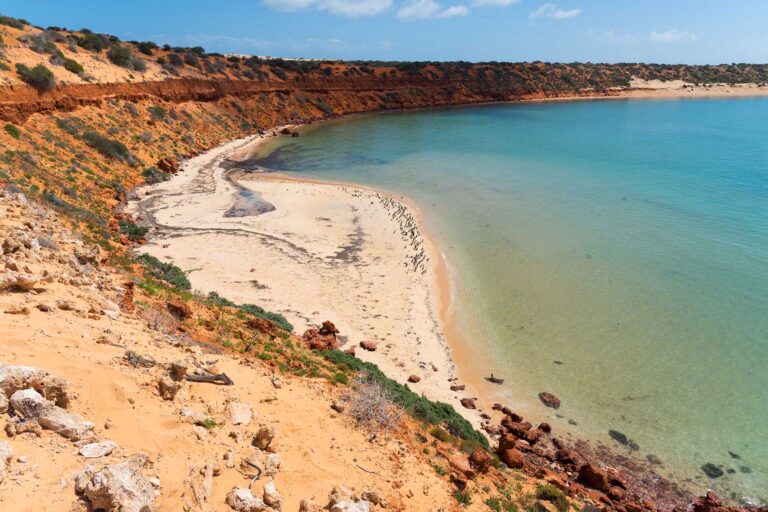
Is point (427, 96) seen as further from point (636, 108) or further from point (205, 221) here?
point (205, 221)

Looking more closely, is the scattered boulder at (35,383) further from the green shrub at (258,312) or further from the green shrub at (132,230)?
the green shrub at (132,230)

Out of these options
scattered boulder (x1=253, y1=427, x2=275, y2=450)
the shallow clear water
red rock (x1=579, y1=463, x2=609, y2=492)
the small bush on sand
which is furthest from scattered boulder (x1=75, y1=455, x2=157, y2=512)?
the shallow clear water

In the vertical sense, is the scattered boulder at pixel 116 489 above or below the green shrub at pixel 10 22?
below

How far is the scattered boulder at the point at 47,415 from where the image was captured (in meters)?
5.61

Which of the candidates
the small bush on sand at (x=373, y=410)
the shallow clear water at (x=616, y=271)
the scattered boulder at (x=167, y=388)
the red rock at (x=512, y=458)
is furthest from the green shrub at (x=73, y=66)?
the red rock at (x=512, y=458)

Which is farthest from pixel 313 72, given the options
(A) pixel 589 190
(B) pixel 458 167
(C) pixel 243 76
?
(A) pixel 589 190

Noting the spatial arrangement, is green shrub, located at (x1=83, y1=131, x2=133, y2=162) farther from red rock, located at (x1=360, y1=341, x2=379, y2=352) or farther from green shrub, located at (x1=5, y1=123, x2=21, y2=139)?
red rock, located at (x1=360, y1=341, x2=379, y2=352)

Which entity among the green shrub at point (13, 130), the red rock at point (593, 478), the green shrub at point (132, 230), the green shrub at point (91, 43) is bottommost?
the red rock at point (593, 478)

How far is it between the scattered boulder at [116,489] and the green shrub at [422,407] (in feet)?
22.1

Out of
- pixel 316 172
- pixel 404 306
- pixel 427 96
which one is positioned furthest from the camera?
pixel 427 96

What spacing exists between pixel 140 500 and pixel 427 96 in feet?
307

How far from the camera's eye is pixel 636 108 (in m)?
93.1

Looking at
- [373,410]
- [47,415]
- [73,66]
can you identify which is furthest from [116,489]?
[73,66]

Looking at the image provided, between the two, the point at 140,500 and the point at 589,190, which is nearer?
the point at 140,500
